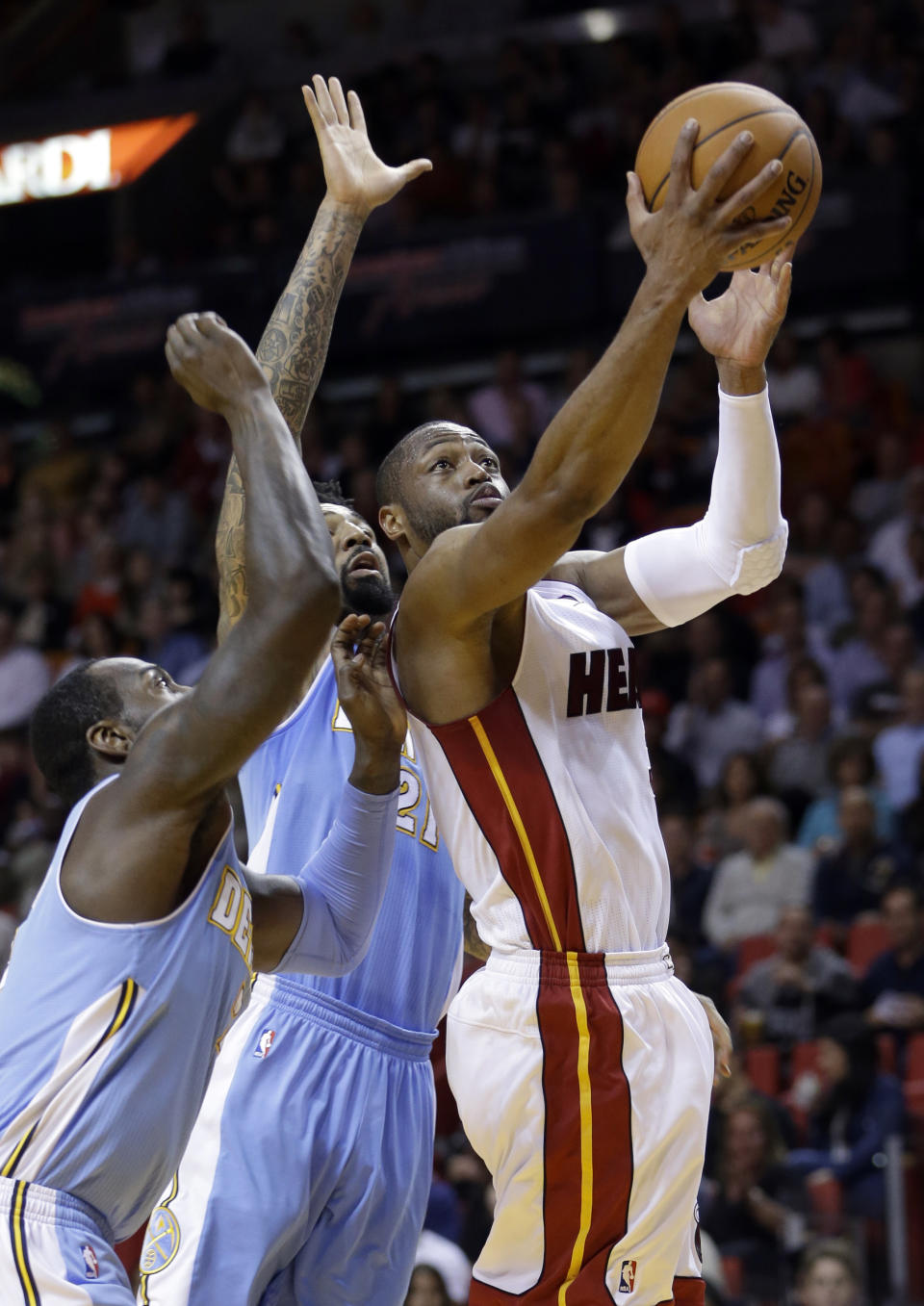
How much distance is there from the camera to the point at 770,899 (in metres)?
9.46

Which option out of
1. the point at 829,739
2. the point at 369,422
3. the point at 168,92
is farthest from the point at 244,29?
the point at 829,739

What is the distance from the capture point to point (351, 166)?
16.7 ft

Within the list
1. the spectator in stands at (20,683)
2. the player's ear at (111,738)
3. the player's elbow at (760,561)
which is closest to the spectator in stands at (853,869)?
the player's elbow at (760,561)

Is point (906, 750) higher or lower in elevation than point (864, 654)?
lower

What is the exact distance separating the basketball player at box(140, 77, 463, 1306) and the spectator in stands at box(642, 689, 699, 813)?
5.62m

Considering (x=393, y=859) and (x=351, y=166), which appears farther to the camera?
(x=351, y=166)

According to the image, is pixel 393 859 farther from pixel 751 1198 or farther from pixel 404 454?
pixel 751 1198

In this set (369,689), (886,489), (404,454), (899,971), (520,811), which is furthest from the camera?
(886,489)

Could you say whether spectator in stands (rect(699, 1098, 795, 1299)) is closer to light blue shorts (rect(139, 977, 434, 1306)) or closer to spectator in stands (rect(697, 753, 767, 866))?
spectator in stands (rect(697, 753, 767, 866))

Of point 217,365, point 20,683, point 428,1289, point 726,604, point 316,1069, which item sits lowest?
point 428,1289

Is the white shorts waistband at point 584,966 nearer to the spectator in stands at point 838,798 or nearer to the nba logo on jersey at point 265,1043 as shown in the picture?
the nba logo on jersey at point 265,1043

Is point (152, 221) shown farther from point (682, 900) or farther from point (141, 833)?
point (141, 833)

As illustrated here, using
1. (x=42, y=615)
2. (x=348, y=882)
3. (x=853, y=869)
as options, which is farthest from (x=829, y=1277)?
(x=42, y=615)

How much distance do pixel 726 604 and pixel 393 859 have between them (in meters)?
7.56
